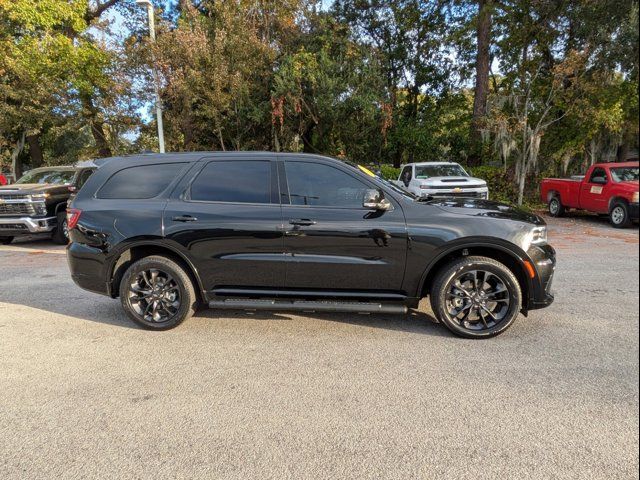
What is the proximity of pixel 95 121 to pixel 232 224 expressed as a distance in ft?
53.9

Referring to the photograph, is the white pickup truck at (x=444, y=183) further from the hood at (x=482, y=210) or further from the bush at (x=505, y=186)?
the hood at (x=482, y=210)

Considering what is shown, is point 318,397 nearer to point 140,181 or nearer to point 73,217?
point 140,181

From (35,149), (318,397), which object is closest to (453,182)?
(318,397)

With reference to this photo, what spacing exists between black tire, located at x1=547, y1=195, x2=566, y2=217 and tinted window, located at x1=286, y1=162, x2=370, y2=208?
1193 cm

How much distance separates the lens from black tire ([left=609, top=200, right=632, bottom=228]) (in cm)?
1050

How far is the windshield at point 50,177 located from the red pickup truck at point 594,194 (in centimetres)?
1300

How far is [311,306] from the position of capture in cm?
420

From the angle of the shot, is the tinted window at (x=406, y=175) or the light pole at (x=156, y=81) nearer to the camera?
the light pole at (x=156, y=81)

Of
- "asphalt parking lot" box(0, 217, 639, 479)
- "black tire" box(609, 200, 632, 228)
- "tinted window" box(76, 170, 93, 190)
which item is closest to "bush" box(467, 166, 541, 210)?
"black tire" box(609, 200, 632, 228)

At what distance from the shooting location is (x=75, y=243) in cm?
461

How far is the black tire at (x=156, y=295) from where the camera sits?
4402 millimetres

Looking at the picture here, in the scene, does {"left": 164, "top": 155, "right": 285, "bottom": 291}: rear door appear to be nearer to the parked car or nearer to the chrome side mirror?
the chrome side mirror

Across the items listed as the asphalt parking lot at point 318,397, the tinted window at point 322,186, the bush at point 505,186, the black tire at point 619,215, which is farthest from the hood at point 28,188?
the bush at point 505,186

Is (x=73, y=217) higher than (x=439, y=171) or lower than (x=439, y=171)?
lower
